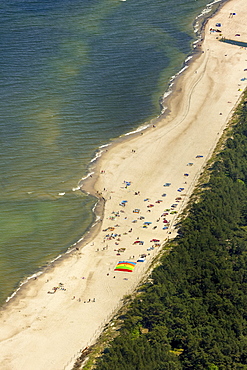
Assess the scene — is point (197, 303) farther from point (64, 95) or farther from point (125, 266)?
point (64, 95)

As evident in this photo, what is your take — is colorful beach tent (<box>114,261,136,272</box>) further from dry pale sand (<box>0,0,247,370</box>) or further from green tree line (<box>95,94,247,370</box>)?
green tree line (<box>95,94,247,370</box>)

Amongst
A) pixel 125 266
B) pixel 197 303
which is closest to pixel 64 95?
pixel 125 266

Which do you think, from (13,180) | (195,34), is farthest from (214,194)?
(195,34)

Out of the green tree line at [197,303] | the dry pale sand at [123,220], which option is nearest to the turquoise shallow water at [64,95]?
the dry pale sand at [123,220]

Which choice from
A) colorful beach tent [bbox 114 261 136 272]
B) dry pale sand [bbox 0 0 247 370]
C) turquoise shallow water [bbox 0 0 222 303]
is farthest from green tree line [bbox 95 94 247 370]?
turquoise shallow water [bbox 0 0 222 303]

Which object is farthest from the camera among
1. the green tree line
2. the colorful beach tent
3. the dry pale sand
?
the colorful beach tent

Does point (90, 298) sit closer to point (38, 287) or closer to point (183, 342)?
point (38, 287)
